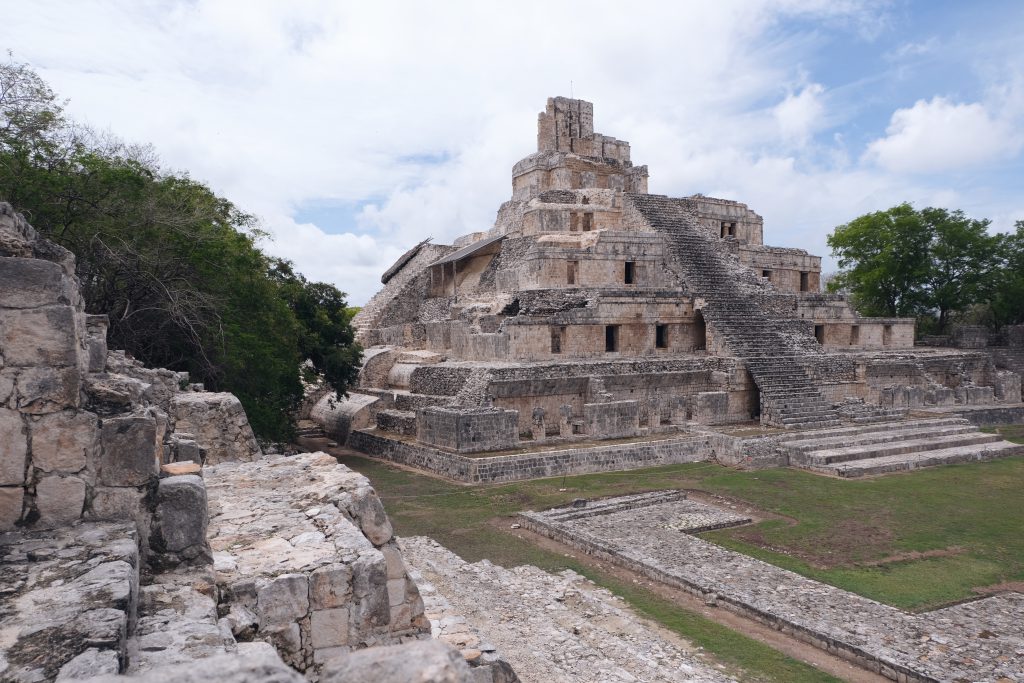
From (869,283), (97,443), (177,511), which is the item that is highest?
(869,283)

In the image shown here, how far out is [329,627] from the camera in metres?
3.83

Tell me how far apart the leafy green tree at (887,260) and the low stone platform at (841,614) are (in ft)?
90.2

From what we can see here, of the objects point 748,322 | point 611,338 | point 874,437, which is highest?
point 748,322

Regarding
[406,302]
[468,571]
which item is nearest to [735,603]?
[468,571]

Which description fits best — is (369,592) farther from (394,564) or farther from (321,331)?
(321,331)

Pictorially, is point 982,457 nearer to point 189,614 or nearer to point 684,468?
point 684,468

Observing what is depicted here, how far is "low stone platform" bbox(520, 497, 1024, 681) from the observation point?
671 cm

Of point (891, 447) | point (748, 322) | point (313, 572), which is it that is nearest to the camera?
point (313, 572)

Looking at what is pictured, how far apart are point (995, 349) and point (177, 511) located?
105ft

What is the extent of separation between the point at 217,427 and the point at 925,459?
14.9 meters

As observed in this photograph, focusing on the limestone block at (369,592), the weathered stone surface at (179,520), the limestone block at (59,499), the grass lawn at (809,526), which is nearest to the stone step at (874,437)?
the grass lawn at (809,526)

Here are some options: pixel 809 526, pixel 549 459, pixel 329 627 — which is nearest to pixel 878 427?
pixel 809 526

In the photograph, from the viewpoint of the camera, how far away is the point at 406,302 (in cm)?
2670

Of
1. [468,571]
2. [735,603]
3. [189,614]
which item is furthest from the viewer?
[468,571]
